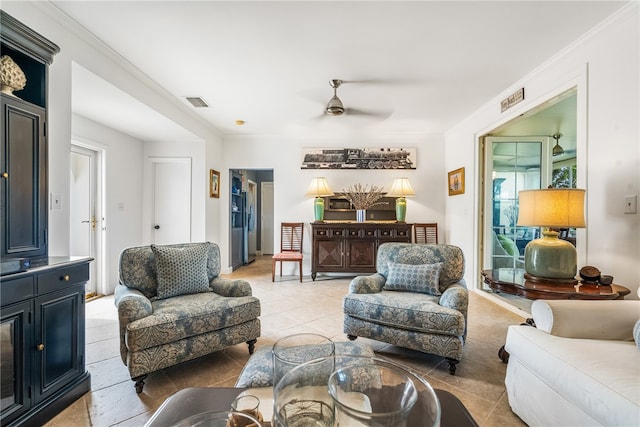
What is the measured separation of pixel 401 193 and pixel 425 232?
83 centimetres

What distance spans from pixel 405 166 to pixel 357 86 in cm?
226

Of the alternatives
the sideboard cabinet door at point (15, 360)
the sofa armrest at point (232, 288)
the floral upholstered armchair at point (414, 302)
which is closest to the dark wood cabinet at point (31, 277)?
the sideboard cabinet door at point (15, 360)

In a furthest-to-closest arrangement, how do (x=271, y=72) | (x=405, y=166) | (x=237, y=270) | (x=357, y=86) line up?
(x=237, y=270) → (x=405, y=166) → (x=357, y=86) → (x=271, y=72)

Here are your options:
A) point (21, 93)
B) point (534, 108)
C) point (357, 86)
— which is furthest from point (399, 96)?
point (21, 93)

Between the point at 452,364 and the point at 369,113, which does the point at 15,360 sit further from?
the point at 369,113

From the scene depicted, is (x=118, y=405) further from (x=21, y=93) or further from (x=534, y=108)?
(x=534, y=108)

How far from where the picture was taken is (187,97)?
135 inches

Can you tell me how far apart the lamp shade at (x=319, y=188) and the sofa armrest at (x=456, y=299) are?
2.83 meters

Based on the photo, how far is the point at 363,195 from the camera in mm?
4844

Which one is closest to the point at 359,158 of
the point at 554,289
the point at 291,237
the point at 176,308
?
the point at 291,237

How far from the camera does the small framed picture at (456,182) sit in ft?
13.9

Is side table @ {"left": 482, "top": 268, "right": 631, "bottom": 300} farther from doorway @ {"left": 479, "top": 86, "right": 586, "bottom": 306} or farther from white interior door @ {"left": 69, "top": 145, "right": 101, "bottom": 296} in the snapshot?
white interior door @ {"left": 69, "top": 145, "right": 101, "bottom": 296}

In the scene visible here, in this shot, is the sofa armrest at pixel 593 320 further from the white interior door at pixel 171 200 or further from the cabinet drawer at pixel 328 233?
the white interior door at pixel 171 200

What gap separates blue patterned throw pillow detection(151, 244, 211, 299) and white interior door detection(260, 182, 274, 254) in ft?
17.0
